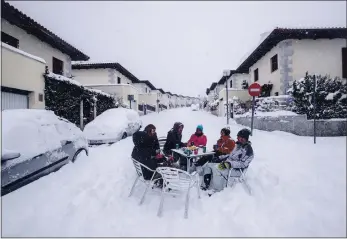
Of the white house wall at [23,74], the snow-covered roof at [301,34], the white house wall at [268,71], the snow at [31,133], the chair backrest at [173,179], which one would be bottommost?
the chair backrest at [173,179]

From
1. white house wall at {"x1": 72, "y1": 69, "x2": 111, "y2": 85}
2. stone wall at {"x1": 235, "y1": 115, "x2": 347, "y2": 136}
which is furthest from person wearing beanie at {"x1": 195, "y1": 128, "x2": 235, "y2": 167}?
white house wall at {"x1": 72, "y1": 69, "x2": 111, "y2": 85}

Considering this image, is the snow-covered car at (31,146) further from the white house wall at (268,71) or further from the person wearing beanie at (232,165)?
→ the white house wall at (268,71)

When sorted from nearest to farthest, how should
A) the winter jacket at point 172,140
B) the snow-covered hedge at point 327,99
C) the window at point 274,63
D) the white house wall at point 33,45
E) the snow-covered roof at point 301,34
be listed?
the winter jacket at point 172,140, the snow-covered hedge at point 327,99, the white house wall at point 33,45, the snow-covered roof at point 301,34, the window at point 274,63

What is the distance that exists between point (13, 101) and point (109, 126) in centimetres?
397

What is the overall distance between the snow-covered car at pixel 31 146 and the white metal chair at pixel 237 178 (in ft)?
13.5

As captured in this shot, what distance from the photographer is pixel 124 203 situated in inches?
174

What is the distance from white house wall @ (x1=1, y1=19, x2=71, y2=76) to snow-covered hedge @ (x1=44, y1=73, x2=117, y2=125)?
2.84m

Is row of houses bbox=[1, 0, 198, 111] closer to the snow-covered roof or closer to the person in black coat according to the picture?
the person in black coat

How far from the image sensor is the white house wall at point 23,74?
318 inches

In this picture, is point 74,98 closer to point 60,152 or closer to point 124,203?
point 60,152

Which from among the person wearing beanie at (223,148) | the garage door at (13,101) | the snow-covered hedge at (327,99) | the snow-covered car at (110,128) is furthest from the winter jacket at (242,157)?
the garage door at (13,101)

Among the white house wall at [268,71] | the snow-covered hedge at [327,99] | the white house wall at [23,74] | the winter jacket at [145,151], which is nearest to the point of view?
the winter jacket at [145,151]

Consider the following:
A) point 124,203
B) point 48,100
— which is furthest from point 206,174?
point 48,100

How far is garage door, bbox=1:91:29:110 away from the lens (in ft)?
27.6
